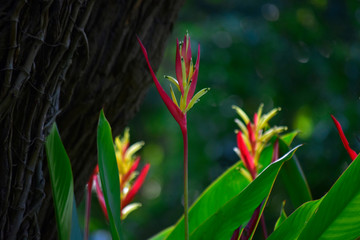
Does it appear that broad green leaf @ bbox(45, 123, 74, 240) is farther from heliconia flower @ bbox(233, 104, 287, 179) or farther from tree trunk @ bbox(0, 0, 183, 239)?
heliconia flower @ bbox(233, 104, 287, 179)

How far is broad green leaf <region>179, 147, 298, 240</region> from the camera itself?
30.5 inches

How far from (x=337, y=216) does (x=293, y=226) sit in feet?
0.21

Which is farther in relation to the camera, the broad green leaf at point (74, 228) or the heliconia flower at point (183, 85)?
the broad green leaf at point (74, 228)

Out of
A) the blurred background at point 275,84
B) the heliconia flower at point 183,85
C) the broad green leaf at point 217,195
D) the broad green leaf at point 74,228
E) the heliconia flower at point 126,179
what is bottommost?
the blurred background at point 275,84

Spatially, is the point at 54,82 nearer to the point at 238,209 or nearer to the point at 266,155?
the point at 238,209

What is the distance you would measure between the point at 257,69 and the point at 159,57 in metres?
3.79

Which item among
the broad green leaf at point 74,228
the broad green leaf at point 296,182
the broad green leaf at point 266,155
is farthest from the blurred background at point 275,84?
the broad green leaf at point 74,228

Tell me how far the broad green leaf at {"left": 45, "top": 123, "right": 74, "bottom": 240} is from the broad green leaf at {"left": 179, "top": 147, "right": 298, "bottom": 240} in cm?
17

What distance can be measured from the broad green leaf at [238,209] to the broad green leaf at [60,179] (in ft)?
0.56

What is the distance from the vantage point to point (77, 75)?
95cm

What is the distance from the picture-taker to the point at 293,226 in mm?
804

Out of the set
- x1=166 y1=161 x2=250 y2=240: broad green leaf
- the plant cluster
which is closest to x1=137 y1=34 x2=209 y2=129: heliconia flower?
the plant cluster

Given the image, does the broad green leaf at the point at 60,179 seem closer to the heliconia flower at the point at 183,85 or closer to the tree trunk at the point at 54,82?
the tree trunk at the point at 54,82

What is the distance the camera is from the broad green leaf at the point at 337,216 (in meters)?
0.76
